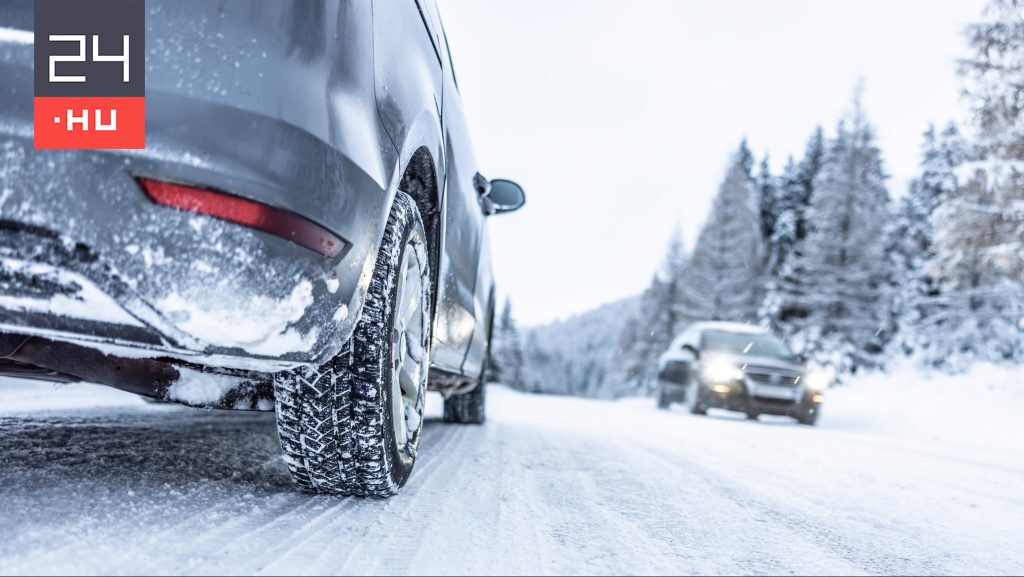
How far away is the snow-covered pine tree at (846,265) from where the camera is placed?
80.2 feet

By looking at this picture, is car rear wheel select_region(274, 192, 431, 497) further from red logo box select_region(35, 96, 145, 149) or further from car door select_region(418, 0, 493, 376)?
red logo box select_region(35, 96, 145, 149)

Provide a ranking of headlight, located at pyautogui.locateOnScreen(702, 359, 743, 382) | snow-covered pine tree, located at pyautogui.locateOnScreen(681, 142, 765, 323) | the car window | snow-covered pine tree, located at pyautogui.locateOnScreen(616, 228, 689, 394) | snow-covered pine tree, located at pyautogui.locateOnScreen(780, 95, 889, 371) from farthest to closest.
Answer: snow-covered pine tree, located at pyautogui.locateOnScreen(616, 228, 689, 394)
snow-covered pine tree, located at pyautogui.locateOnScreen(681, 142, 765, 323)
snow-covered pine tree, located at pyautogui.locateOnScreen(780, 95, 889, 371)
headlight, located at pyautogui.locateOnScreen(702, 359, 743, 382)
the car window

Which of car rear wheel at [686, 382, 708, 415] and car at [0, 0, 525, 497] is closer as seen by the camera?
car at [0, 0, 525, 497]

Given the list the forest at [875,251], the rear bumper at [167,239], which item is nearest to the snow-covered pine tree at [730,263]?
the forest at [875,251]

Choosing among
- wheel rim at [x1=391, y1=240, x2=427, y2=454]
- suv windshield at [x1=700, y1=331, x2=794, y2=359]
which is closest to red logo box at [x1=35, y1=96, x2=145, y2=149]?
wheel rim at [x1=391, y1=240, x2=427, y2=454]

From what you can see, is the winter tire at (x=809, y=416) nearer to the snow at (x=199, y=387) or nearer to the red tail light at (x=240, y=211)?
the snow at (x=199, y=387)

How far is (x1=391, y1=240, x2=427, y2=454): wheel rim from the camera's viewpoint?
75.4 inches

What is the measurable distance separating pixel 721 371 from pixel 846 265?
60.1ft

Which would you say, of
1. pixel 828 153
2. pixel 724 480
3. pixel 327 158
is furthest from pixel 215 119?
pixel 828 153

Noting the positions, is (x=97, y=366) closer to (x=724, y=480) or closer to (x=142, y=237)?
(x=142, y=237)

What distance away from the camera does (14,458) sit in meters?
2.08

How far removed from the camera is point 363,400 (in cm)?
173

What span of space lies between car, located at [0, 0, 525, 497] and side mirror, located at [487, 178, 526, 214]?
196 centimetres

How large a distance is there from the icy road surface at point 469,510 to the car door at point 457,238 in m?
0.51
